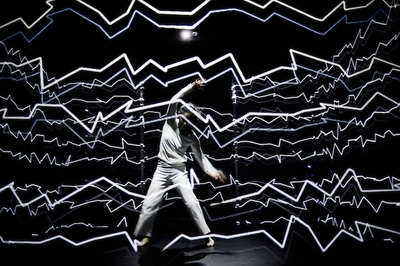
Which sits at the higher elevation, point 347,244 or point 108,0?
point 108,0

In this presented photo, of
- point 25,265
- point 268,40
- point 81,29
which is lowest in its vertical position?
point 25,265

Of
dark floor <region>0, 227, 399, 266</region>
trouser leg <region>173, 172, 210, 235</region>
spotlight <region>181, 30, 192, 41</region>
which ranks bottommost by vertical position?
dark floor <region>0, 227, 399, 266</region>

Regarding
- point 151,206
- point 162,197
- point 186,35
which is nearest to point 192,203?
point 162,197

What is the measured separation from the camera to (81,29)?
3842mm

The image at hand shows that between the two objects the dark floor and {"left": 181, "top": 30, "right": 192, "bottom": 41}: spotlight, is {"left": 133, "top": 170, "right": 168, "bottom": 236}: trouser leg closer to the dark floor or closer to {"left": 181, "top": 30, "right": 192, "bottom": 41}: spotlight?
the dark floor

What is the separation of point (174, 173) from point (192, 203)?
363 millimetres

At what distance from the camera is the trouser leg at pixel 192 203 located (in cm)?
306

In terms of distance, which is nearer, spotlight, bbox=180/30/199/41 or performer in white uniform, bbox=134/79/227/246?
performer in white uniform, bbox=134/79/227/246

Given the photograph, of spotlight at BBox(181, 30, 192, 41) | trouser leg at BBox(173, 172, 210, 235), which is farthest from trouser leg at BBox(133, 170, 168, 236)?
spotlight at BBox(181, 30, 192, 41)

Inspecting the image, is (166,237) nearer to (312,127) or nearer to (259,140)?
(259,140)

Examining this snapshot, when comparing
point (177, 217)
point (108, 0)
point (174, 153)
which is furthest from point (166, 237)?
point (108, 0)

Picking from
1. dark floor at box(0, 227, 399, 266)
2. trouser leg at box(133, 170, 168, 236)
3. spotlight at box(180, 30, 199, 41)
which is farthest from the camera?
spotlight at box(180, 30, 199, 41)

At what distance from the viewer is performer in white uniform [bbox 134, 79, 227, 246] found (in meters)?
3.06

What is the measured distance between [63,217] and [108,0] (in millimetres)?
2780
